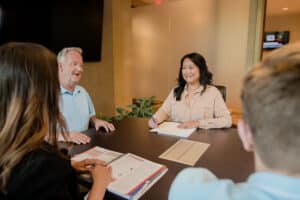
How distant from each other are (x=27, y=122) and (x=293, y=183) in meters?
0.71

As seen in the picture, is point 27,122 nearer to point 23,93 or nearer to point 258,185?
point 23,93

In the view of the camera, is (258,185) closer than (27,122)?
Yes

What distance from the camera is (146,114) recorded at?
2.79 m

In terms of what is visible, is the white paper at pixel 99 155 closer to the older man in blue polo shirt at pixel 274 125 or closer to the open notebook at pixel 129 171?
the open notebook at pixel 129 171

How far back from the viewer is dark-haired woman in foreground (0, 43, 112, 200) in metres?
0.68

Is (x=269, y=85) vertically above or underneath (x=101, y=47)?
underneath

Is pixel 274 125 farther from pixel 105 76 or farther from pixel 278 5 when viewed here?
pixel 278 5

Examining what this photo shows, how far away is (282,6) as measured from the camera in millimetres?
6035

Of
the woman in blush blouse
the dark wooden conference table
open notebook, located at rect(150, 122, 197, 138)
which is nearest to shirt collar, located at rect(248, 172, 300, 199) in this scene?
the dark wooden conference table

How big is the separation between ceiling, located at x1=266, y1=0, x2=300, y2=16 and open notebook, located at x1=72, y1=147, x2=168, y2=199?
589 cm

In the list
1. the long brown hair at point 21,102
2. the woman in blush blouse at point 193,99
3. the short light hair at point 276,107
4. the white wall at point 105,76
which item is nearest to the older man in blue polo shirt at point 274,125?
the short light hair at point 276,107

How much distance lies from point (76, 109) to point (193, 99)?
3.18 ft

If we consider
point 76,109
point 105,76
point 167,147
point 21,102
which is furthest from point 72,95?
point 105,76

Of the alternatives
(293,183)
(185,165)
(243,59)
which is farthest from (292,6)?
(293,183)
